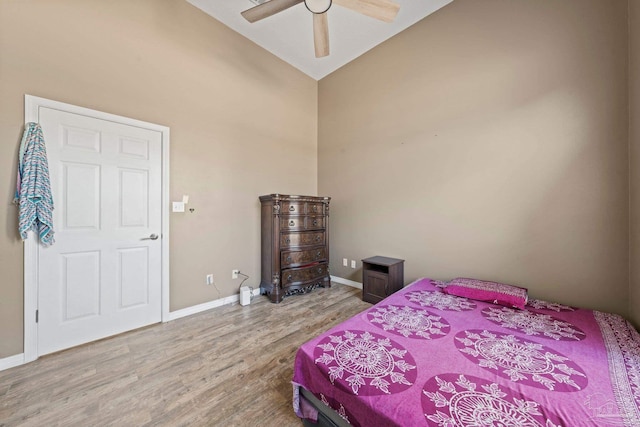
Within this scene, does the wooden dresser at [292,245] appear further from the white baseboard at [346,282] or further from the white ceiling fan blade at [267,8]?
the white ceiling fan blade at [267,8]

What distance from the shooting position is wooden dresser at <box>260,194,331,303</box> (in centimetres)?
303

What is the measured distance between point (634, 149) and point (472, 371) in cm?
213

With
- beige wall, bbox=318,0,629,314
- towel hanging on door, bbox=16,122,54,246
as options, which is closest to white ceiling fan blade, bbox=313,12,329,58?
beige wall, bbox=318,0,629,314

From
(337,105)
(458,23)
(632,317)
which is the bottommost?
(632,317)

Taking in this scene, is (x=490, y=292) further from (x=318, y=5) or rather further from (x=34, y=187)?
(x=34, y=187)

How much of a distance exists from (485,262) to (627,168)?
4.16 feet

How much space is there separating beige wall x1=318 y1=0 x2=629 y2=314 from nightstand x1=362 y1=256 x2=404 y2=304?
19 cm

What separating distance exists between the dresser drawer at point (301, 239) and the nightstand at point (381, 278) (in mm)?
800

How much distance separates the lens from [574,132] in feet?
6.49

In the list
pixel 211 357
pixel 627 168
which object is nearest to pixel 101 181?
pixel 211 357

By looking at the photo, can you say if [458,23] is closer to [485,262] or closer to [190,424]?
[485,262]

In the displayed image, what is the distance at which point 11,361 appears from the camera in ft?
5.82

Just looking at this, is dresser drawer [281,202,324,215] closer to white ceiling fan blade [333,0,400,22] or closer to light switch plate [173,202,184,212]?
light switch plate [173,202,184,212]

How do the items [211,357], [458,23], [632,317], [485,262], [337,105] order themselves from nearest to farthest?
[632,317] < [211,357] < [485,262] < [458,23] < [337,105]
